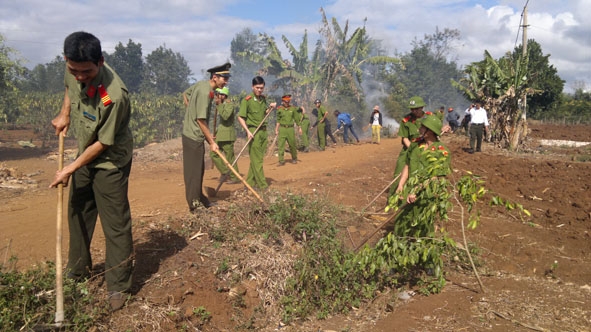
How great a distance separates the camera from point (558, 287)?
14.7 feet

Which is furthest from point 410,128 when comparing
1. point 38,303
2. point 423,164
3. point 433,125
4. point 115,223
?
point 38,303

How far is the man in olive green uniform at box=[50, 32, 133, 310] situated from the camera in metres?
3.23

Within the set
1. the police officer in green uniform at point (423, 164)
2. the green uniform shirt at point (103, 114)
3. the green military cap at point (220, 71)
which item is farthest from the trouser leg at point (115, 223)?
the police officer in green uniform at point (423, 164)

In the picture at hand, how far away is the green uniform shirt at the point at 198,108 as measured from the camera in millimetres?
5258

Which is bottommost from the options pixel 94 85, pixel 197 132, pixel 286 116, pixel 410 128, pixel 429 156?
pixel 429 156

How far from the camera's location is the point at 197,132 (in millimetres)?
5379

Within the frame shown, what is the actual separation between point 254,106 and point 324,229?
3.66 meters

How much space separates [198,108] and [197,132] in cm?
30

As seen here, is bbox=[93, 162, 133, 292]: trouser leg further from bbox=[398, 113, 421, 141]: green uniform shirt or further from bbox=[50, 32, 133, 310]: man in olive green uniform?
bbox=[398, 113, 421, 141]: green uniform shirt

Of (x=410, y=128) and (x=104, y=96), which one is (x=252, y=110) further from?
(x=104, y=96)

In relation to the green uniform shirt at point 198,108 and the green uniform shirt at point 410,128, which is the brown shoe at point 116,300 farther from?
the green uniform shirt at point 410,128

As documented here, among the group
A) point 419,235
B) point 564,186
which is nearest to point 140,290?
point 419,235

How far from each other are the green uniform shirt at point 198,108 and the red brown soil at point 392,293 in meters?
0.96

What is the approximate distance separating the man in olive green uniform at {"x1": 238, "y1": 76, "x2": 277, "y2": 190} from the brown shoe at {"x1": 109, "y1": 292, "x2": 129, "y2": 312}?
3.41 metres
